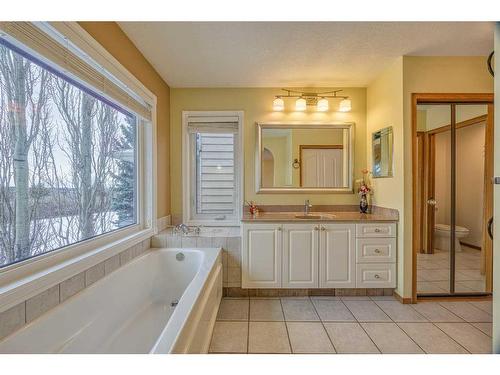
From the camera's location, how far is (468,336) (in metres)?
1.90

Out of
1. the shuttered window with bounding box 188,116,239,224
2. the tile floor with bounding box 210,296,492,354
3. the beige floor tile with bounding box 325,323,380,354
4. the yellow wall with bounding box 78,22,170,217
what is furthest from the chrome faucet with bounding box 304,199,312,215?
the yellow wall with bounding box 78,22,170,217

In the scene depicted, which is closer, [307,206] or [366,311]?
[366,311]

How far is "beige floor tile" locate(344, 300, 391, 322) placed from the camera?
7.09ft

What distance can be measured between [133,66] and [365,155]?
9.11 feet

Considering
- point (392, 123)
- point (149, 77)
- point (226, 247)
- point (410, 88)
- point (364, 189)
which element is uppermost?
point (149, 77)

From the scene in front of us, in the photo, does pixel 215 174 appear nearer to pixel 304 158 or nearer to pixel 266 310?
pixel 304 158

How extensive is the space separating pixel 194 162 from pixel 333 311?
7.58 ft

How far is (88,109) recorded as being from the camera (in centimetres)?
173

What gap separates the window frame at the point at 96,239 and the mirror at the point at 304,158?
1325mm

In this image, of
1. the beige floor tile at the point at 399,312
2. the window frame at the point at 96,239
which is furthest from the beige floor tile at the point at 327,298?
the window frame at the point at 96,239

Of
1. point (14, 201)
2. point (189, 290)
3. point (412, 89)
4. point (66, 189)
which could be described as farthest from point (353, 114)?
point (14, 201)

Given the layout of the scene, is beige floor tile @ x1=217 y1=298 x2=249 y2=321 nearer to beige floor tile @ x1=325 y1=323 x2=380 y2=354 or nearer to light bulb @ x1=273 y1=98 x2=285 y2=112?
beige floor tile @ x1=325 y1=323 x2=380 y2=354

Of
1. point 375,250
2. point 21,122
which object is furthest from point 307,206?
point 21,122

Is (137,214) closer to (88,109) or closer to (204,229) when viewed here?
(204,229)
